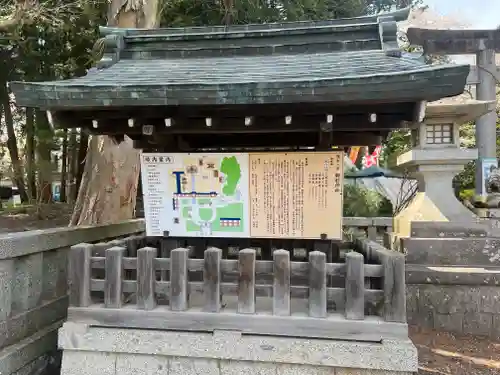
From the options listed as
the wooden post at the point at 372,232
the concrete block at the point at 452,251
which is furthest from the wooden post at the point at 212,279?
the wooden post at the point at 372,232

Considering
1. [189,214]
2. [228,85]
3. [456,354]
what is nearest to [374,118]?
[228,85]

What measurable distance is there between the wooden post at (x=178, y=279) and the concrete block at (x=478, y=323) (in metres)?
4.47

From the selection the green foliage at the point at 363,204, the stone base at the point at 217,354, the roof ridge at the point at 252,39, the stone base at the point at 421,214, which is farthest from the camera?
the green foliage at the point at 363,204

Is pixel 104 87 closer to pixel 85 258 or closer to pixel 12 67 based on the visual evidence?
pixel 85 258

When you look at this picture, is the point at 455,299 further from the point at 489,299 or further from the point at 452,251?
the point at 452,251

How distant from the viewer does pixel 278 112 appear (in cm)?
381

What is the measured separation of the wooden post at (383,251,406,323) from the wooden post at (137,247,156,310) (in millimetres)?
2025

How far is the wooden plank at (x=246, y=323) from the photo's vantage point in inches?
139

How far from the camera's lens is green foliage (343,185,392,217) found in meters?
10.9

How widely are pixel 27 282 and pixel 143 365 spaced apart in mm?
1337

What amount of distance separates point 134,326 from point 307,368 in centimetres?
155

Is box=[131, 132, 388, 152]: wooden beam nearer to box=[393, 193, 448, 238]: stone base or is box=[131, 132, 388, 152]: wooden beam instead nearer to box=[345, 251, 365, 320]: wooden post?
box=[345, 251, 365, 320]: wooden post

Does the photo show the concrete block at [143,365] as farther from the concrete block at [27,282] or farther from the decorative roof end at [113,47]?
the decorative roof end at [113,47]

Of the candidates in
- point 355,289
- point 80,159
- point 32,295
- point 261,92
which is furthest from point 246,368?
point 80,159
